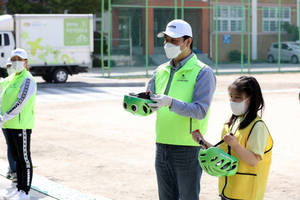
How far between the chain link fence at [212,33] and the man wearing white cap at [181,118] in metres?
21.3

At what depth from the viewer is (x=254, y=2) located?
113 feet

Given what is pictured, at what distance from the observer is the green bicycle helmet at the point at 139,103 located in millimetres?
4043

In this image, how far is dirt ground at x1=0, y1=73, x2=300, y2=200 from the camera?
719cm

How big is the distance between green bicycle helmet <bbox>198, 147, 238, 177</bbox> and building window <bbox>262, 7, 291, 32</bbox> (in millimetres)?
29497

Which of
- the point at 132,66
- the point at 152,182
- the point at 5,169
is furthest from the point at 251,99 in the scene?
the point at 132,66

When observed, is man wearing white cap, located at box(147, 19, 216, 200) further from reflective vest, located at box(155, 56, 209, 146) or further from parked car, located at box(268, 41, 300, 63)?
parked car, located at box(268, 41, 300, 63)

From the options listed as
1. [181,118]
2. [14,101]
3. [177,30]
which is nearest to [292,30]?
[14,101]

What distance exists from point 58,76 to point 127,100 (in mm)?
19358

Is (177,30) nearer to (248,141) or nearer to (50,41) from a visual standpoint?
(248,141)

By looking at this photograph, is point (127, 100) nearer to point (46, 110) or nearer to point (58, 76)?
point (46, 110)

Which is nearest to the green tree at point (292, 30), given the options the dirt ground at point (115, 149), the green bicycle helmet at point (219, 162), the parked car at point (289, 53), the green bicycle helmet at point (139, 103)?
the parked car at point (289, 53)

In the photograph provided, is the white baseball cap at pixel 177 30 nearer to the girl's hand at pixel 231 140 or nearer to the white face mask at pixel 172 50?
the white face mask at pixel 172 50

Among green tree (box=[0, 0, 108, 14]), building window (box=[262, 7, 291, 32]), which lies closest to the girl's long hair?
building window (box=[262, 7, 291, 32])

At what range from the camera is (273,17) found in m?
34.3
